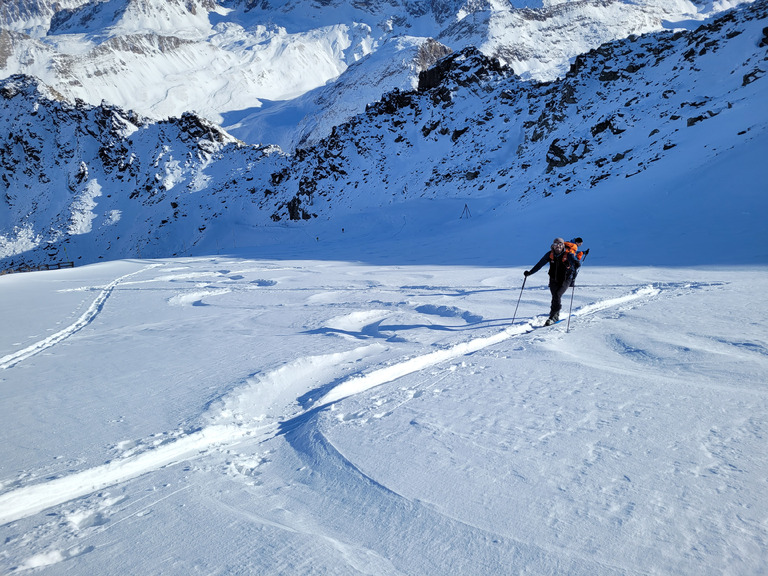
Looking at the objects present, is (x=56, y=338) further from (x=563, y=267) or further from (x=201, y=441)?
(x=563, y=267)

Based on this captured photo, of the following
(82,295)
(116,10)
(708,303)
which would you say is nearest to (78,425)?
(708,303)

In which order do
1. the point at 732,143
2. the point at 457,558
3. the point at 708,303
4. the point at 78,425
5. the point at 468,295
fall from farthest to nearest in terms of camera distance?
the point at 732,143 → the point at 468,295 → the point at 708,303 → the point at 78,425 → the point at 457,558

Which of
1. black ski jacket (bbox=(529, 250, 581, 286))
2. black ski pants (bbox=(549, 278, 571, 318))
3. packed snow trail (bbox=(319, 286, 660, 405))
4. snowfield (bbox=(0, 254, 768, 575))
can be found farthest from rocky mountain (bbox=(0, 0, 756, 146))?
snowfield (bbox=(0, 254, 768, 575))

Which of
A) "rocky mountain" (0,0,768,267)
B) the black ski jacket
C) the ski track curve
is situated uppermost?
"rocky mountain" (0,0,768,267)

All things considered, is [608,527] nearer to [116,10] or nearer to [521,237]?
[521,237]

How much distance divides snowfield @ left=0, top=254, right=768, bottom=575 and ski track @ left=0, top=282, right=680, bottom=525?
17mm

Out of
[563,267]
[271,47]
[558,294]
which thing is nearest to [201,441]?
[558,294]

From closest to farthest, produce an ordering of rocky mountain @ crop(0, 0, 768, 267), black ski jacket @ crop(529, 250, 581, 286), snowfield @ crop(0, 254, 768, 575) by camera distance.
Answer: snowfield @ crop(0, 254, 768, 575), black ski jacket @ crop(529, 250, 581, 286), rocky mountain @ crop(0, 0, 768, 267)

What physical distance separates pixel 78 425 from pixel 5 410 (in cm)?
107

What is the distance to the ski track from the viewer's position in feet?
7.94

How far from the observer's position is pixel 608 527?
6.37 ft

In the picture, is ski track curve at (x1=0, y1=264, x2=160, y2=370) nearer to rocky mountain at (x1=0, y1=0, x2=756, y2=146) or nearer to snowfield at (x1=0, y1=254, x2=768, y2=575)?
snowfield at (x1=0, y1=254, x2=768, y2=575)

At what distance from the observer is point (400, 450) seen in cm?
271

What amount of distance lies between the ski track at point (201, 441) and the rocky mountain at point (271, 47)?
78.6 meters
